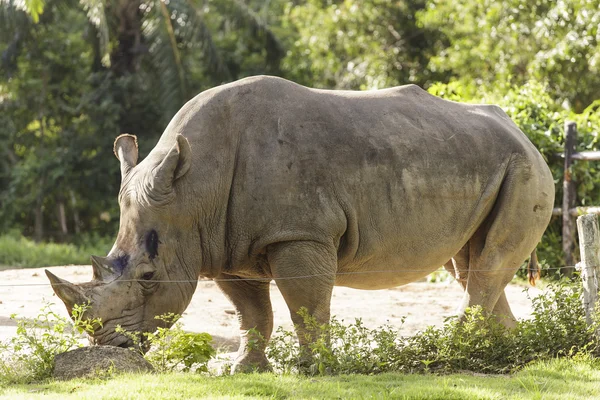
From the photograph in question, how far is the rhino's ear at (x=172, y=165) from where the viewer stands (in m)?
6.39

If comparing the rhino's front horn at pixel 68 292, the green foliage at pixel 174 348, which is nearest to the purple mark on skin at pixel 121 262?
the rhino's front horn at pixel 68 292

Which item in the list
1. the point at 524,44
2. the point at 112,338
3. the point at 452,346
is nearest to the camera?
the point at 112,338

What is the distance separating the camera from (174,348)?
20.5 feet

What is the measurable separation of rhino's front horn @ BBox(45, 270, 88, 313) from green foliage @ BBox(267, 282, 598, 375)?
4.43 ft

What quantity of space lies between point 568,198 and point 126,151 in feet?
25.9

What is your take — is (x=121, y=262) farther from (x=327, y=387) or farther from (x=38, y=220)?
(x=38, y=220)

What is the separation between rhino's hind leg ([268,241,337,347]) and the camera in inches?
257

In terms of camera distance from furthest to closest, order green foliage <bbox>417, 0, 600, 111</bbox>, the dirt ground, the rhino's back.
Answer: green foliage <bbox>417, 0, 600, 111</bbox>
the dirt ground
the rhino's back

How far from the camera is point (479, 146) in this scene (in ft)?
24.4

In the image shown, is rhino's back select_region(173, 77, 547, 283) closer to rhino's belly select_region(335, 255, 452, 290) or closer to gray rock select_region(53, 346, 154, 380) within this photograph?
rhino's belly select_region(335, 255, 452, 290)

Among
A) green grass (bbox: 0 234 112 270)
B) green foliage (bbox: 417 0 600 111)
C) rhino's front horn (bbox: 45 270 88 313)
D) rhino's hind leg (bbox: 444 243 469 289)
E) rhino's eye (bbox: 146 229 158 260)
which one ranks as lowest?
green grass (bbox: 0 234 112 270)

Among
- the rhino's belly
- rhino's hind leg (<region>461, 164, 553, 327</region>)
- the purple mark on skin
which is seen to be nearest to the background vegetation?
rhino's hind leg (<region>461, 164, 553, 327</region>)

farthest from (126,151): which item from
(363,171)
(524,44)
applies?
(524,44)

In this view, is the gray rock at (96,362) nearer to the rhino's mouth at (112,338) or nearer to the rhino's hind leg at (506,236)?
the rhino's mouth at (112,338)
